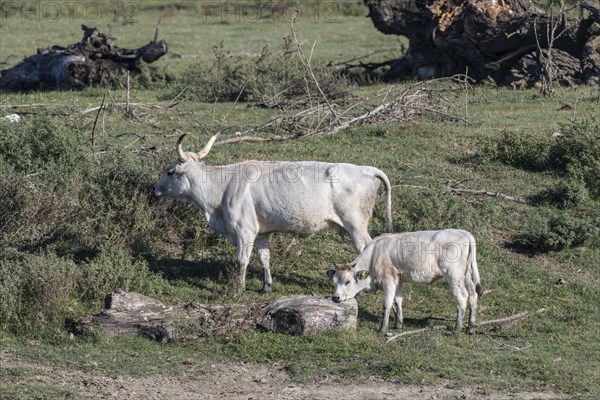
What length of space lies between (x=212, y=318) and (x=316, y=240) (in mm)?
3050

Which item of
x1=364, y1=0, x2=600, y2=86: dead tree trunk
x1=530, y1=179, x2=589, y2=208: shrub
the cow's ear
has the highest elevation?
x1=364, y1=0, x2=600, y2=86: dead tree trunk

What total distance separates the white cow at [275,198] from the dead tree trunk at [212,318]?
3.82ft

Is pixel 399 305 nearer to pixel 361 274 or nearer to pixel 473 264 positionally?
pixel 361 274

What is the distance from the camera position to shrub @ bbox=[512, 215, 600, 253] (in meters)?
14.5

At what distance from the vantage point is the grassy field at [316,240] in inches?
440

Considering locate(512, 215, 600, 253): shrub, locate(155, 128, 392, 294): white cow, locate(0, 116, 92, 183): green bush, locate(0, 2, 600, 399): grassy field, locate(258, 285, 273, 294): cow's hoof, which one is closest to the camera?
locate(0, 2, 600, 399): grassy field

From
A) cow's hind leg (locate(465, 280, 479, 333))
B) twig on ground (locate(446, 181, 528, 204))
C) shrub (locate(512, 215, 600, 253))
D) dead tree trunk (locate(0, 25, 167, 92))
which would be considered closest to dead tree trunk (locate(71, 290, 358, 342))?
cow's hind leg (locate(465, 280, 479, 333))

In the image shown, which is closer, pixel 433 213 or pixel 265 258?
pixel 265 258

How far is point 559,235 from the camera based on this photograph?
14492 mm

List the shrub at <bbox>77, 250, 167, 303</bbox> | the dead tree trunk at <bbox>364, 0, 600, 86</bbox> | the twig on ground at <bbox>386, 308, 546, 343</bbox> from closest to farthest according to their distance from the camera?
the twig on ground at <bbox>386, 308, 546, 343</bbox>, the shrub at <bbox>77, 250, 167, 303</bbox>, the dead tree trunk at <bbox>364, 0, 600, 86</bbox>

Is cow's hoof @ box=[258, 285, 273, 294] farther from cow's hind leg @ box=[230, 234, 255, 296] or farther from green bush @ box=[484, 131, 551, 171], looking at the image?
green bush @ box=[484, 131, 551, 171]

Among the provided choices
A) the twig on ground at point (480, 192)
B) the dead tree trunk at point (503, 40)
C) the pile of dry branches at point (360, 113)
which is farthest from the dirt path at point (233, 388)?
the dead tree trunk at point (503, 40)

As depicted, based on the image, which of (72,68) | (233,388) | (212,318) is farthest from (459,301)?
(72,68)

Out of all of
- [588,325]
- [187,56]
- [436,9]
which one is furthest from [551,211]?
[187,56]
